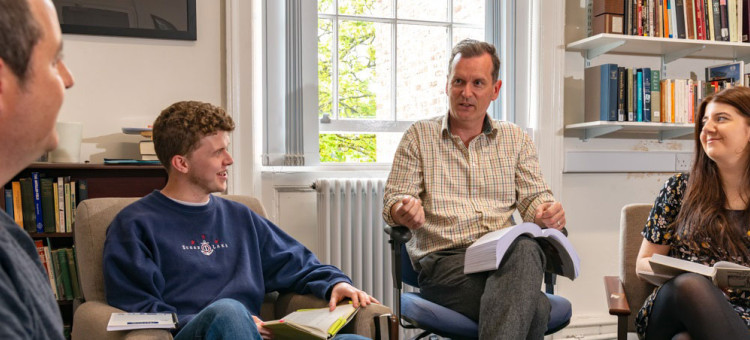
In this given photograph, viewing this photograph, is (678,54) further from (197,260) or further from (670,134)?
(197,260)

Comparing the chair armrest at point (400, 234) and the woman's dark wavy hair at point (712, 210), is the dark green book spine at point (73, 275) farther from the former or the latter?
the woman's dark wavy hair at point (712, 210)

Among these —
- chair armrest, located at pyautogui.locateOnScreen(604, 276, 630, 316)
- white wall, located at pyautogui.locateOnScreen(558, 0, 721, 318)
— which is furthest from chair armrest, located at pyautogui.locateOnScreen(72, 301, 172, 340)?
white wall, located at pyautogui.locateOnScreen(558, 0, 721, 318)

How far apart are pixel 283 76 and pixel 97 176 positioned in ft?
2.90

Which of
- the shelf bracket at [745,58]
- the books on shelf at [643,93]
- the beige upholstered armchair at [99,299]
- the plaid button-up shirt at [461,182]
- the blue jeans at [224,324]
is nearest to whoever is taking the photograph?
the blue jeans at [224,324]

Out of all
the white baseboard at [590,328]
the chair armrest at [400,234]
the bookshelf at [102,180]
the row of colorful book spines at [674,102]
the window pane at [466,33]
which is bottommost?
the white baseboard at [590,328]

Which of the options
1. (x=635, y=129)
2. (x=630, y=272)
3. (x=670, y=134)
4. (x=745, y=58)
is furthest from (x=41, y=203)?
(x=745, y=58)

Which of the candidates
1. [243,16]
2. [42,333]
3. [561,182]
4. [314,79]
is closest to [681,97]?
[561,182]

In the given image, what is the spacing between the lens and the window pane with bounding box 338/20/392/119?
3.21 meters

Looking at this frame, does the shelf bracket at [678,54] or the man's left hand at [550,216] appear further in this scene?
the shelf bracket at [678,54]

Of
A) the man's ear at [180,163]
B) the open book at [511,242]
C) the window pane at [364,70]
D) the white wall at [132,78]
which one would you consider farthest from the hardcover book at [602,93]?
the man's ear at [180,163]

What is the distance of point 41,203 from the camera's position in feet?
7.89

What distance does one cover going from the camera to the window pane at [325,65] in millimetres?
3154

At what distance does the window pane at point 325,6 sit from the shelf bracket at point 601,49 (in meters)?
1.31

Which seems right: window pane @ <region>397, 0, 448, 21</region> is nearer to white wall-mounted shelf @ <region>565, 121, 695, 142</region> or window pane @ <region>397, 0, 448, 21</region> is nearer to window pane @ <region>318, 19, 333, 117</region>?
window pane @ <region>318, 19, 333, 117</region>
